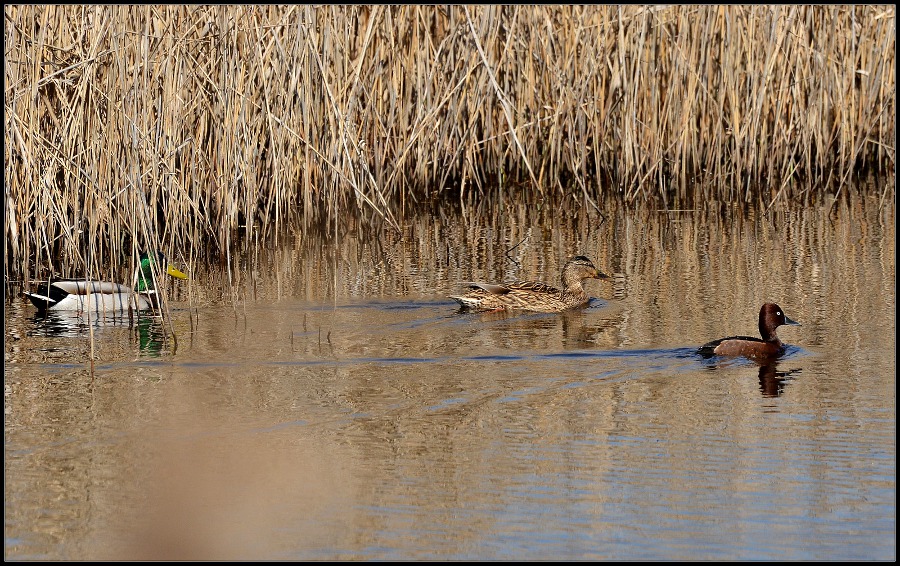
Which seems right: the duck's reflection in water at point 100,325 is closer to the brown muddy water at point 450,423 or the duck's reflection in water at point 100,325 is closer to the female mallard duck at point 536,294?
the brown muddy water at point 450,423

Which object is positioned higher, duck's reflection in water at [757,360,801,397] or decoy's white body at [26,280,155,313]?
decoy's white body at [26,280,155,313]

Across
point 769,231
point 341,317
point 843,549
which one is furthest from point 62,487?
point 769,231

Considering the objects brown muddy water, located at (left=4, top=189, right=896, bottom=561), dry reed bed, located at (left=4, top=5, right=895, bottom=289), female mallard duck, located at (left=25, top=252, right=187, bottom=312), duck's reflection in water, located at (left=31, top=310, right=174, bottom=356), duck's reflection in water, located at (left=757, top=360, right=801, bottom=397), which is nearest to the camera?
brown muddy water, located at (left=4, top=189, right=896, bottom=561)

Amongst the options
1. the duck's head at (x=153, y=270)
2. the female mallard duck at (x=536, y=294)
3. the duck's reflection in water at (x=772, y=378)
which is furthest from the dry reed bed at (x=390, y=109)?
the duck's reflection in water at (x=772, y=378)

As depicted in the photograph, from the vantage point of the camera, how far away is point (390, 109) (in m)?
11.0

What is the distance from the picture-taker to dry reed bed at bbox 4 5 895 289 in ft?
25.5

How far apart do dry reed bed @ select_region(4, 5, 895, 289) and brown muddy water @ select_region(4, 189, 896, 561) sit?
2.25 ft

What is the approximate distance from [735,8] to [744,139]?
109 centimetres

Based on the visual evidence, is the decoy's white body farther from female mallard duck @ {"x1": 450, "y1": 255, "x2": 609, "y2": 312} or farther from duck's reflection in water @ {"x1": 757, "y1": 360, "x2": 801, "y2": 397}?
duck's reflection in water @ {"x1": 757, "y1": 360, "x2": 801, "y2": 397}

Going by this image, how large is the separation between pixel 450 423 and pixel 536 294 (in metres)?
3.13

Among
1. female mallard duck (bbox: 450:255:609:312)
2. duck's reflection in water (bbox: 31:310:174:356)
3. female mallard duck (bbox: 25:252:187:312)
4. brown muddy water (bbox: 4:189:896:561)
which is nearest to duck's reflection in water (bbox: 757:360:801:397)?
brown muddy water (bbox: 4:189:896:561)

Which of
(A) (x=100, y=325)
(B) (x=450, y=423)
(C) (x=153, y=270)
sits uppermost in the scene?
(C) (x=153, y=270)

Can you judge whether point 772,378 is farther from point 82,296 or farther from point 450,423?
point 82,296

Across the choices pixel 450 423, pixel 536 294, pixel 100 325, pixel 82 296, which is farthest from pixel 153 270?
pixel 536 294
